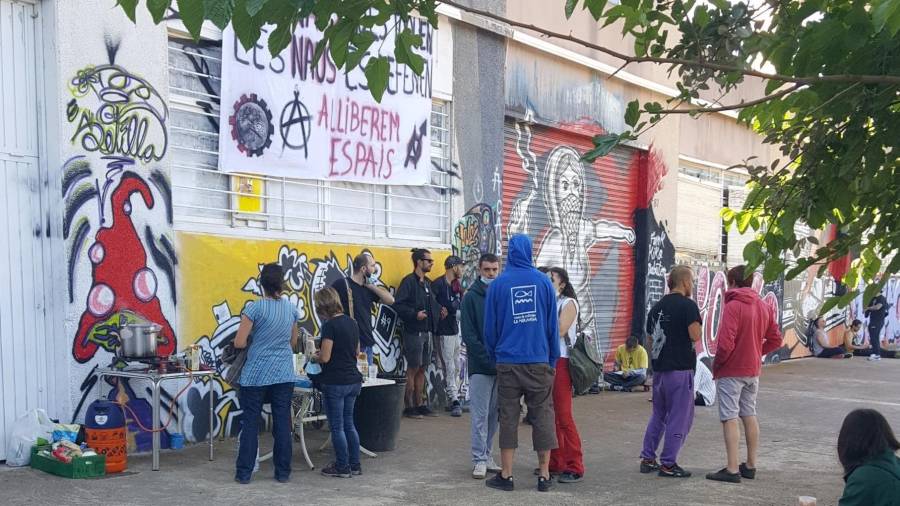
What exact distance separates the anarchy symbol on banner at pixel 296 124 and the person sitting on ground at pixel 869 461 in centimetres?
696

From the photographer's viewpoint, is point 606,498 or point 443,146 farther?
point 443,146

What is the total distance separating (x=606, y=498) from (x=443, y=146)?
19.9 ft

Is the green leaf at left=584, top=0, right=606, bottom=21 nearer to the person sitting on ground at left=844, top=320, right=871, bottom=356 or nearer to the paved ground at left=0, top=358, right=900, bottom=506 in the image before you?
the paved ground at left=0, top=358, right=900, bottom=506

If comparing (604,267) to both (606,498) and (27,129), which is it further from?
(27,129)

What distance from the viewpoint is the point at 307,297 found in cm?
1014

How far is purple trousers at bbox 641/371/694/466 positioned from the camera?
7.93m

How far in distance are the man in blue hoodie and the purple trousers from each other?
3.76ft

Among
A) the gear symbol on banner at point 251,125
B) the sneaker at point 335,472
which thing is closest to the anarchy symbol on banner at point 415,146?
the gear symbol on banner at point 251,125

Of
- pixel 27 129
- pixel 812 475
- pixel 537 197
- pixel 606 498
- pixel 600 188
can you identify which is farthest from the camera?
pixel 600 188

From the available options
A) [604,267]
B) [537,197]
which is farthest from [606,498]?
[604,267]

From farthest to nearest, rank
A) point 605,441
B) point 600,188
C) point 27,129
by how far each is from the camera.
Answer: point 600,188 → point 605,441 → point 27,129

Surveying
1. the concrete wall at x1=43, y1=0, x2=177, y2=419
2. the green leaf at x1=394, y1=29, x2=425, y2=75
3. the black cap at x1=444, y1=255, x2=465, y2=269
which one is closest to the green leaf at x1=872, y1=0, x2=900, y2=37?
the green leaf at x1=394, y1=29, x2=425, y2=75

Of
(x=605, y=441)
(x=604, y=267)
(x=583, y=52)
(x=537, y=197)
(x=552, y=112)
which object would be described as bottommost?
(x=605, y=441)

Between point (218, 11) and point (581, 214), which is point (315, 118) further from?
point (218, 11)
